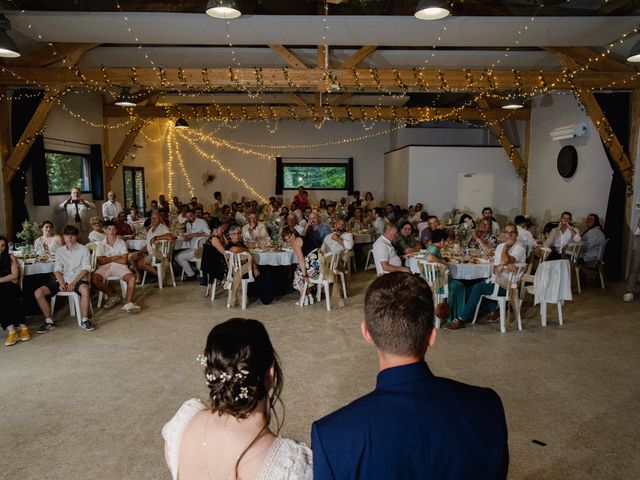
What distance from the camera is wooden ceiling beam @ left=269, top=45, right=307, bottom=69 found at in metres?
7.67

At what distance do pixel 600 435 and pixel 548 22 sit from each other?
17.3 ft

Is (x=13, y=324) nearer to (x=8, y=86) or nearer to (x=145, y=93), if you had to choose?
(x=8, y=86)

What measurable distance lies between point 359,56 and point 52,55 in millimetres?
4858

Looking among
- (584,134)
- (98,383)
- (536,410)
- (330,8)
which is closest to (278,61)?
(330,8)

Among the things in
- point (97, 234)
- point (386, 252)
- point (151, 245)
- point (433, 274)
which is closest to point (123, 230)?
point (151, 245)

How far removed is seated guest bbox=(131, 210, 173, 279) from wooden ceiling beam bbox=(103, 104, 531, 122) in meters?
4.82

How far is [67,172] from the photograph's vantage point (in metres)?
10.4

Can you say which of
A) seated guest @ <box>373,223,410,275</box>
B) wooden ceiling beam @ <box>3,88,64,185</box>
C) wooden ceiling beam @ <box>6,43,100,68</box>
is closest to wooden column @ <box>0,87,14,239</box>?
wooden ceiling beam @ <box>3,88,64,185</box>

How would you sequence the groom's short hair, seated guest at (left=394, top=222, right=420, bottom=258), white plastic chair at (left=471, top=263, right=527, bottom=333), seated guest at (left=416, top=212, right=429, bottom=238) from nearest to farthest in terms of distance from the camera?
the groom's short hair → white plastic chair at (left=471, top=263, right=527, bottom=333) → seated guest at (left=394, top=222, right=420, bottom=258) → seated guest at (left=416, top=212, right=429, bottom=238)

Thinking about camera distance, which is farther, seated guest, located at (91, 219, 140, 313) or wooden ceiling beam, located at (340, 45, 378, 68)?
wooden ceiling beam, located at (340, 45, 378, 68)

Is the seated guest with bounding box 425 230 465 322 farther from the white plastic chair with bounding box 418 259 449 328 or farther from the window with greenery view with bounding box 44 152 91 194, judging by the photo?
the window with greenery view with bounding box 44 152 91 194

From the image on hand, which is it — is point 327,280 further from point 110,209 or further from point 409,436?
point 110,209

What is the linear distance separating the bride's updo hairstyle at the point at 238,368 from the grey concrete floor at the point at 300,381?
5.95 ft

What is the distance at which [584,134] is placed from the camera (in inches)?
359
